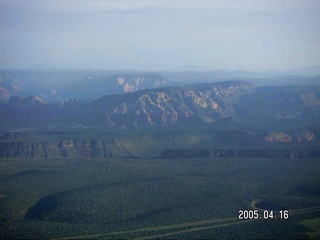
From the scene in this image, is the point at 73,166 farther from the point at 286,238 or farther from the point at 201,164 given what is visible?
the point at 286,238

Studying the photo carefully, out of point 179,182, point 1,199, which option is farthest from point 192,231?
point 1,199

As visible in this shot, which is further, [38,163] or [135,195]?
[38,163]

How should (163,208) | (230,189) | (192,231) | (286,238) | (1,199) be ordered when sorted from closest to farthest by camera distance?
(286,238) < (192,231) < (163,208) < (1,199) < (230,189)

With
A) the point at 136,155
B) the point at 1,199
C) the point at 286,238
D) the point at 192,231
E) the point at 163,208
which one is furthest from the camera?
the point at 136,155

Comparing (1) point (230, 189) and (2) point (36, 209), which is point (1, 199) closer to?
(2) point (36, 209)

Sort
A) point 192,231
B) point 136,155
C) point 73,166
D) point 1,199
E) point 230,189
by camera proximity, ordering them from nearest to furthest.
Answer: point 192,231
point 1,199
point 230,189
point 73,166
point 136,155

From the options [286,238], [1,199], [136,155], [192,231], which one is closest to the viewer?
[286,238]

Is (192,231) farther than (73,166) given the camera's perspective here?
No

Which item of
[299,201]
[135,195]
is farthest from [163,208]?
[299,201]
